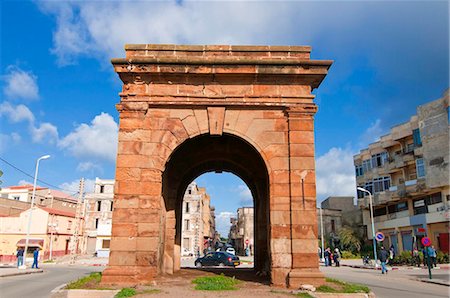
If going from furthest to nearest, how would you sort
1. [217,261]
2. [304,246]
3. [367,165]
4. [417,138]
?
[367,165]
[417,138]
[217,261]
[304,246]

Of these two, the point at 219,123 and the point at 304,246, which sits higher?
the point at 219,123

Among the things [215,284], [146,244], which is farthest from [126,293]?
[215,284]

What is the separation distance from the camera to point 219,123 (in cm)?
1163

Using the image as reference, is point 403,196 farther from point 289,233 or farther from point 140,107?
point 140,107

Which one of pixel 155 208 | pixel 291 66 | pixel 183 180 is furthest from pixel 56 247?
pixel 291 66

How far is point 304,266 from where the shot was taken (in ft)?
34.7

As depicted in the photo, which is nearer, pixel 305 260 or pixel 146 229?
pixel 305 260

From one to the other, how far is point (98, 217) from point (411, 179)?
4118 centimetres

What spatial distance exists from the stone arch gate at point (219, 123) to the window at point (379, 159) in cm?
3460

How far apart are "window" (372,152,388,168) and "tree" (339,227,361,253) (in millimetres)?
8703

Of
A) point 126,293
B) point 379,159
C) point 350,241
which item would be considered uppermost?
point 379,159

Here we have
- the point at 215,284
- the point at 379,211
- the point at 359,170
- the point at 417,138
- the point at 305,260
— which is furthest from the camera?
the point at 359,170

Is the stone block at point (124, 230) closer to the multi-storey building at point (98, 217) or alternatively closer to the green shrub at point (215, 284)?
Result: the green shrub at point (215, 284)

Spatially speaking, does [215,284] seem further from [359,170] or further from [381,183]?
[359,170]
